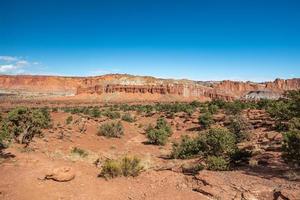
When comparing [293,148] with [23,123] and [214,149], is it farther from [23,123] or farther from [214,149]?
[23,123]

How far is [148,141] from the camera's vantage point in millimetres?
27719

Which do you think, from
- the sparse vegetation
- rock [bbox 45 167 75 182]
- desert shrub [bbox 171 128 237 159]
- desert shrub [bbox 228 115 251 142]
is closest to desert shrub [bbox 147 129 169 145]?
desert shrub [bbox 228 115 251 142]

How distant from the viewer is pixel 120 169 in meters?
11.9


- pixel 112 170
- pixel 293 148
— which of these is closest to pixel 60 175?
pixel 112 170

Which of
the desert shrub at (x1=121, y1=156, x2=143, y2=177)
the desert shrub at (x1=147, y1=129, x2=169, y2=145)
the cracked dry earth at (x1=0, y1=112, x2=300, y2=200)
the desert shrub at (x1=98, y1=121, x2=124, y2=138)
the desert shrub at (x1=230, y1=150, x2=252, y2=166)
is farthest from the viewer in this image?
the desert shrub at (x1=98, y1=121, x2=124, y2=138)

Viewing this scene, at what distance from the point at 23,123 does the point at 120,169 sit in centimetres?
991

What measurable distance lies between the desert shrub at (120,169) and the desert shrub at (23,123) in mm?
8361

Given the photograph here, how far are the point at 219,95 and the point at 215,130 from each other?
114 metres

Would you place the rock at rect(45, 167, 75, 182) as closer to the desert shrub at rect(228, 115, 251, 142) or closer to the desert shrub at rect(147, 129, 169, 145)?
the desert shrub at rect(147, 129, 169, 145)

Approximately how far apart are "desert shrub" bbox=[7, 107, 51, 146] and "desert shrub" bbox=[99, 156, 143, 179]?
8361mm

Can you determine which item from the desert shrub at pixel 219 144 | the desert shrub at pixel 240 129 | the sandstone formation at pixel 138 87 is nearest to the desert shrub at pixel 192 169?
the desert shrub at pixel 219 144

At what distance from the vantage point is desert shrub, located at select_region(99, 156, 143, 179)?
38.8 ft

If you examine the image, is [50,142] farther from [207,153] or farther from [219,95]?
[219,95]

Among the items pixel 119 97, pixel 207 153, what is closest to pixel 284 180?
pixel 207 153
